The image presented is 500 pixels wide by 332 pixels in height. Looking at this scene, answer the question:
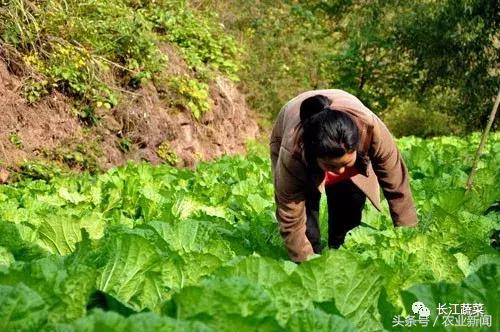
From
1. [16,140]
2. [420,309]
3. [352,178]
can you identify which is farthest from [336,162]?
[16,140]

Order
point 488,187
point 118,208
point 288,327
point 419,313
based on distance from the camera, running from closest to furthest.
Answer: point 288,327, point 419,313, point 488,187, point 118,208

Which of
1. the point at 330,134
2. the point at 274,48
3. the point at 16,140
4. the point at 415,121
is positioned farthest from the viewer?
the point at 415,121

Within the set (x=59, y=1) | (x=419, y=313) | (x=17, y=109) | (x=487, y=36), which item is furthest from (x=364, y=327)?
(x=487, y=36)

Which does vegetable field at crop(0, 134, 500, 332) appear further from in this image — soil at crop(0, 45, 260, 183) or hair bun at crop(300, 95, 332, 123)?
soil at crop(0, 45, 260, 183)

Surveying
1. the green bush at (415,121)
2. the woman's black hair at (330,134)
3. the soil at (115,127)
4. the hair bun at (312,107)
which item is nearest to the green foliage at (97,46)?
the soil at (115,127)

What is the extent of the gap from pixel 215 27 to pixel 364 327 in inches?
587

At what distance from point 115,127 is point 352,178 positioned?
8413mm

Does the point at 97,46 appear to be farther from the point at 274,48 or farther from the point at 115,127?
the point at 274,48

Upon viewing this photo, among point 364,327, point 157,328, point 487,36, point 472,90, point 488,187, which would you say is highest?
point 157,328

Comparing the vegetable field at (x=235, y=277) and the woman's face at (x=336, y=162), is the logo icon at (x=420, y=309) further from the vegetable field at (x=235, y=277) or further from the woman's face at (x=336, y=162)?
the woman's face at (x=336, y=162)

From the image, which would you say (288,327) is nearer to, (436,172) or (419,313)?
(419,313)

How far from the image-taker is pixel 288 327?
153cm

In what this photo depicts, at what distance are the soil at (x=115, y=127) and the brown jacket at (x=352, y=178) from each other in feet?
22.5

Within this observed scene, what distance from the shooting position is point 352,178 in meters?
3.99
